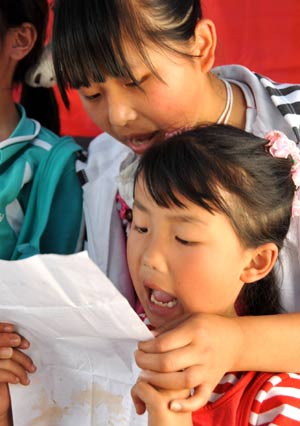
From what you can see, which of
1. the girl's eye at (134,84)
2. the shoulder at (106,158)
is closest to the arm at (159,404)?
the girl's eye at (134,84)

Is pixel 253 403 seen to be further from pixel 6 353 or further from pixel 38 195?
pixel 38 195

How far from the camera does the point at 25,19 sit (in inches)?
54.9

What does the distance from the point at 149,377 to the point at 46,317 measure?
137 mm

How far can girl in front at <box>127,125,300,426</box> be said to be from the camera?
874 millimetres

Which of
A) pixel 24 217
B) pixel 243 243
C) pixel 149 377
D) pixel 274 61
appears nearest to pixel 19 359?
pixel 149 377

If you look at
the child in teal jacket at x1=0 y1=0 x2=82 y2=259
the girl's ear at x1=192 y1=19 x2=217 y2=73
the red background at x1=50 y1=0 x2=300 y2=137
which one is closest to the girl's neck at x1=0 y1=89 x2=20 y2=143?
the child in teal jacket at x1=0 y1=0 x2=82 y2=259

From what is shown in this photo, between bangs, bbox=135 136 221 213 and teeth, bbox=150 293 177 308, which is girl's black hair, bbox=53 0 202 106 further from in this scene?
teeth, bbox=150 293 177 308

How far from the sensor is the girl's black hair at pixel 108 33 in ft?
3.35

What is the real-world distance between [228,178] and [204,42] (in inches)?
12.3

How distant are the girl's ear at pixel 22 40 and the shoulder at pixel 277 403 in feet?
2.71

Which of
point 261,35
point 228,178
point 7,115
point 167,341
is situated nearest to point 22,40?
point 7,115

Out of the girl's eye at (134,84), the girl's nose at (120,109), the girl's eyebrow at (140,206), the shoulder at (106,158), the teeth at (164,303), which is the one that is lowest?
the shoulder at (106,158)

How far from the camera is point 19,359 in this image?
3.04ft

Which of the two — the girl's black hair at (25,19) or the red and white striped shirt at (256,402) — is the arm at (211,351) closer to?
the red and white striped shirt at (256,402)
